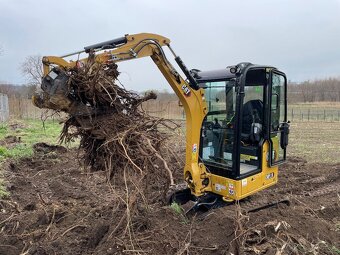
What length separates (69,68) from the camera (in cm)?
414

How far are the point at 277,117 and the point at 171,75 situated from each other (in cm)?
209

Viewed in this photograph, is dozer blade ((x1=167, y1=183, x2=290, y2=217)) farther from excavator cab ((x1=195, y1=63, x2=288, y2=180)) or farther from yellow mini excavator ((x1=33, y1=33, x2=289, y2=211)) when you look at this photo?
excavator cab ((x1=195, y1=63, x2=288, y2=180))

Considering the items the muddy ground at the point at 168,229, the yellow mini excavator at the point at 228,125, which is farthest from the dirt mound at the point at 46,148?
the yellow mini excavator at the point at 228,125

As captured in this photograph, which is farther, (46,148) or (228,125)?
(46,148)

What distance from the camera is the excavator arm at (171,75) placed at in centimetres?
425

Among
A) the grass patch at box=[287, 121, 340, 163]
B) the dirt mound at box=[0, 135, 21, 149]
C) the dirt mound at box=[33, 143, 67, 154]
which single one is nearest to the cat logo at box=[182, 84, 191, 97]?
the grass patch at box=[287, 121, 340, 163]

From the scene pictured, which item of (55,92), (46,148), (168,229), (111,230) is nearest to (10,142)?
(46,148)

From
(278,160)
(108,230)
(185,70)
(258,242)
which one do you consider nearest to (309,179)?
(278,160)

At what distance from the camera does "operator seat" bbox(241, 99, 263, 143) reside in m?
5.41

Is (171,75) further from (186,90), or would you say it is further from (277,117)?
(277,117)

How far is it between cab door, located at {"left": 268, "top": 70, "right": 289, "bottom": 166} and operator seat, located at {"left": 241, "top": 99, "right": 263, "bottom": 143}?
6.7 inches

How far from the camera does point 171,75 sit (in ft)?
15.7

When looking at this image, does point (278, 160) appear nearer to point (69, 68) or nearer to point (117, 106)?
point (117, 106)

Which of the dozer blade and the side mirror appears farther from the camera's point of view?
the side mirror
